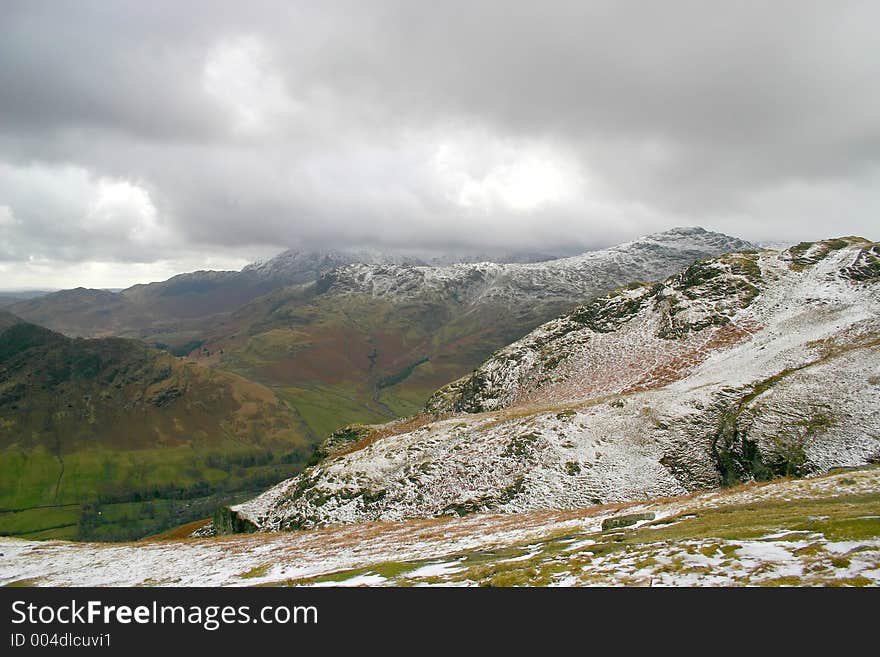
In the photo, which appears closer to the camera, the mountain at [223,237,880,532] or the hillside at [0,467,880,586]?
the hillside at [0,467,880,586]

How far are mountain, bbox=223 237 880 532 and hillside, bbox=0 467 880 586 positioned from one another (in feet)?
20.7

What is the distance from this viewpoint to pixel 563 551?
22453 millimetres

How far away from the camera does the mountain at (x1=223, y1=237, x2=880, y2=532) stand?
146 feet

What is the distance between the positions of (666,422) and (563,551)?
36452 millimetres

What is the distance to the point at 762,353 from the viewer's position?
209ft

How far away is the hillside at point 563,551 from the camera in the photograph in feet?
49.8

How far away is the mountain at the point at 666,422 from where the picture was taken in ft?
146

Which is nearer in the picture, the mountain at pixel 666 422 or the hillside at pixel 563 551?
the hillside at pixel 563 551

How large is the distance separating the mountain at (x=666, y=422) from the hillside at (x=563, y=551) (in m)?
6.32
